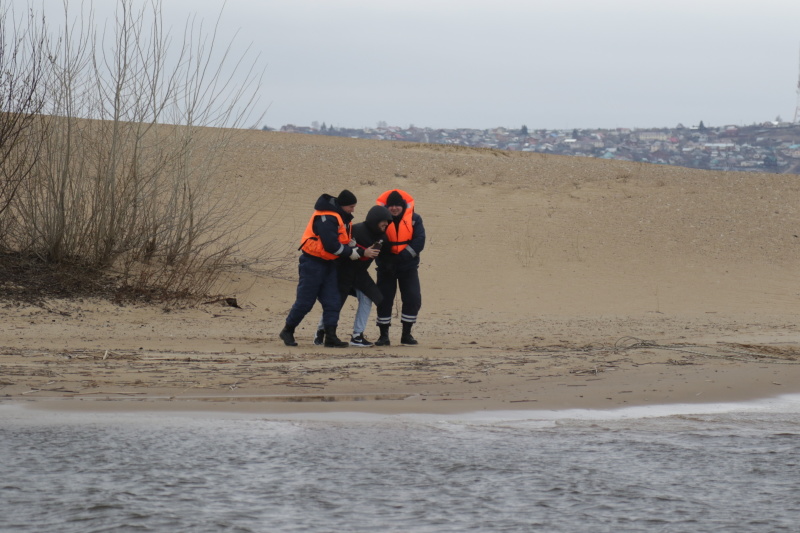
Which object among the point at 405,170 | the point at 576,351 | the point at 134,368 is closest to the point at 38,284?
the point at 134,368

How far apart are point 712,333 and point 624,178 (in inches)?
553

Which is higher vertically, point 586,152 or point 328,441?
point 586,152

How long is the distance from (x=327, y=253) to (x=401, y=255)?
0.83m

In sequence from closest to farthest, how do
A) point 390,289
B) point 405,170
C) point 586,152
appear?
1. point 390,289
2. point 405,170
3. point 586,152

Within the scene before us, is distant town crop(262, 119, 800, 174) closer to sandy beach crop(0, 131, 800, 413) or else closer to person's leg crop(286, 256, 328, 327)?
sandy beach crop(0, 131, 800, 413)

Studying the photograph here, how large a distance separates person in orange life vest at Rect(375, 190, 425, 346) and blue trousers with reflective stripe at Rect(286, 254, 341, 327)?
21.7 inches

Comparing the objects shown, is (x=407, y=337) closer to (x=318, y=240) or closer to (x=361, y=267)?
(x=361, y=267)

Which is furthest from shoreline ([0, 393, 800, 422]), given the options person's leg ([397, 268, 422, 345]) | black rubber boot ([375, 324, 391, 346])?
black rubber boot ([375, 324, 391, 346])

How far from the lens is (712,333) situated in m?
13.3

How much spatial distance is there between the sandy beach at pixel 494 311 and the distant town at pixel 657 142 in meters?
15.0

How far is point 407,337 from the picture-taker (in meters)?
11.6

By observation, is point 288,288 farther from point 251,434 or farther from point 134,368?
point 251,434

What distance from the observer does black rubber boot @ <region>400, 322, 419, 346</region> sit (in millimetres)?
11445

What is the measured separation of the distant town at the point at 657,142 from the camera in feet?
151
